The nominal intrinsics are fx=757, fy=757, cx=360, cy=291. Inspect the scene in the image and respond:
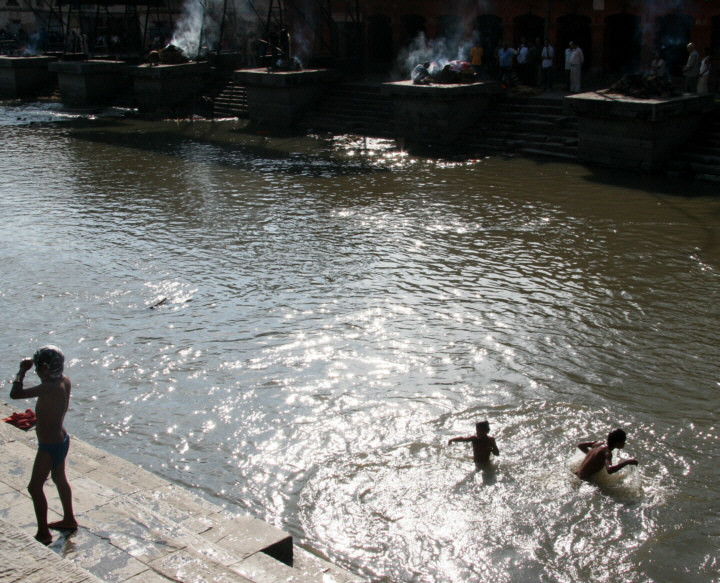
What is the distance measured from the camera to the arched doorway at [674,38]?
1059 inches

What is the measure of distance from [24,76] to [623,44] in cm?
2893

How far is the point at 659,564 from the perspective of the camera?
6.03 meters

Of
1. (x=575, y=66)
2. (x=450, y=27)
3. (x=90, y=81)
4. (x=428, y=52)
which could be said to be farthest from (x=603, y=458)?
(x=90, y=81)

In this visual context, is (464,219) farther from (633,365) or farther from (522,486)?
(522,486)

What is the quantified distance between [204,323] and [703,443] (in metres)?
6.62

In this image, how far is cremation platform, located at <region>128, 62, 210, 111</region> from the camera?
106 ft

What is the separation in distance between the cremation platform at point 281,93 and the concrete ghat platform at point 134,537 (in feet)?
74.5

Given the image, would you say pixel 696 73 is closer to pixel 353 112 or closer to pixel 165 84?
pixel 353 112

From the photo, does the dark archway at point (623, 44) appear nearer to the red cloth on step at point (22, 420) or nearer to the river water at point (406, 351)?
the river water at point (406, 351)

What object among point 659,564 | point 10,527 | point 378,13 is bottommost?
point 659,564

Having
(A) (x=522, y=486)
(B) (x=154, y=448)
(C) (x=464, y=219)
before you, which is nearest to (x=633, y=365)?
(A) (x=522, y=486)

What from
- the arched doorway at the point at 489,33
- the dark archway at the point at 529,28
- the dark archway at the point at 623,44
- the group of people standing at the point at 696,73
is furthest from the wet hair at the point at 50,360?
the arched doorway at the point at 489,33

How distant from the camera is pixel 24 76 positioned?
127 feet

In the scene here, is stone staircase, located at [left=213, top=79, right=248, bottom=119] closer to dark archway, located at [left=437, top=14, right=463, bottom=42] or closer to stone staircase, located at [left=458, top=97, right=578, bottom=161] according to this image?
dark archway, located at [left=437, top=14, right=463, bottom=42]
